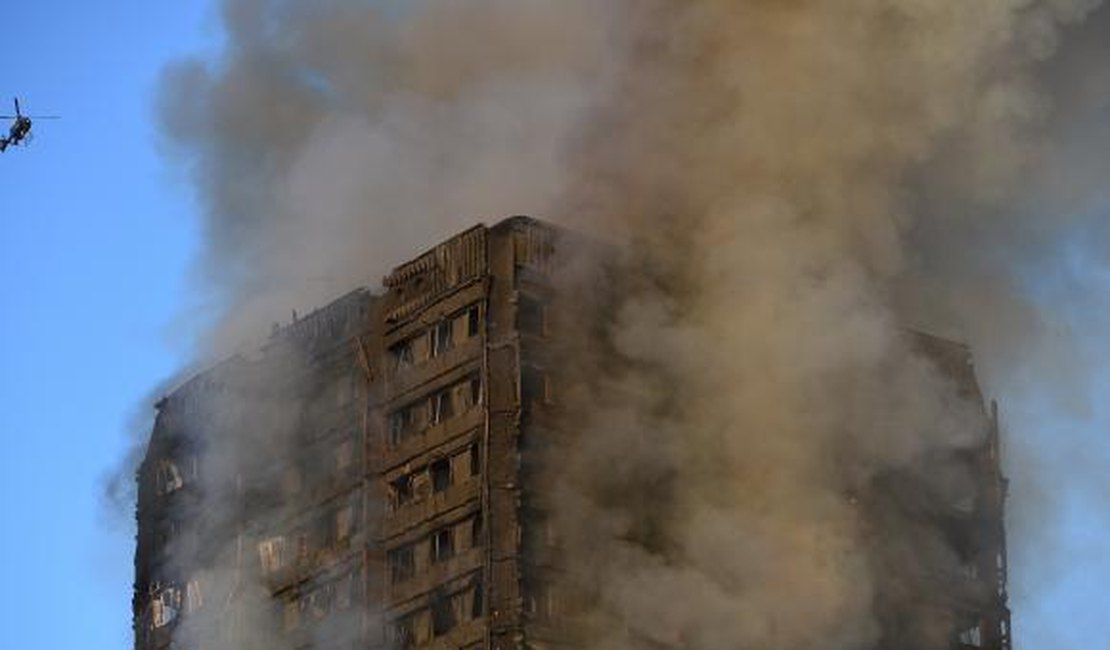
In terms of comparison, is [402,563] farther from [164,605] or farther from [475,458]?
[164,605]

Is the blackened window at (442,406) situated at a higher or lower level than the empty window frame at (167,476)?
lower

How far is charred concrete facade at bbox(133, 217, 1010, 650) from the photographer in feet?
419

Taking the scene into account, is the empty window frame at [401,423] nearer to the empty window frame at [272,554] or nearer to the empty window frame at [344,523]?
the empty window frame at [344,523]

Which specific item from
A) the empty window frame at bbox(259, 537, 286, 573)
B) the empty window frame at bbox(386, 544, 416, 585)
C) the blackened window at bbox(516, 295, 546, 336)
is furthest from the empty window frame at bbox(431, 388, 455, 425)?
the empty window frame at bbox(259, 537, 286, 573)

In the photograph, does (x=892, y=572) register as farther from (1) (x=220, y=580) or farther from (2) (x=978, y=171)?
(1) (x=220, y=580)

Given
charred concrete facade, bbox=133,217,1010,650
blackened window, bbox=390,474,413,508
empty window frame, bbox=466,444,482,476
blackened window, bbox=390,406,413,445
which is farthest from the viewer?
blackened window, bbox=390,406,413,445

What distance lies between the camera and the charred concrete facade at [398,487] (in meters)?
128

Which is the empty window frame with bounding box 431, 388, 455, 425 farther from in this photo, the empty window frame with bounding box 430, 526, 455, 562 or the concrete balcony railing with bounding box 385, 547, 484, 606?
the concrete balcony railing with bounding box 385, 547, 484, 606

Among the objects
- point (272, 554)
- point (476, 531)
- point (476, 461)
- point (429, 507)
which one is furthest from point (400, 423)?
point (272, 554)

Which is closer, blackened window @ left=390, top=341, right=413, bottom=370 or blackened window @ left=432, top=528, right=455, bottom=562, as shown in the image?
blackened window @ left=432, top=528, right=455, bottom=562

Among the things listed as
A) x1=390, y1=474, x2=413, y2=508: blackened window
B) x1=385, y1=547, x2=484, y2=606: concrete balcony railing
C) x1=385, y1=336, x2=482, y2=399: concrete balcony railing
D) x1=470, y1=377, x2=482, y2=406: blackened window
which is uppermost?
x1=385, y1=336, x2=482, y2=399: concrete balcony railing

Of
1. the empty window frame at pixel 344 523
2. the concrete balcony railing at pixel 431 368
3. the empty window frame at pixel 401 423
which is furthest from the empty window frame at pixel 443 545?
the concrete balcony railing at pixel 431 368

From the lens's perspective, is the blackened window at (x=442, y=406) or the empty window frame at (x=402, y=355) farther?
the empty window frame at (x=402, y=355)

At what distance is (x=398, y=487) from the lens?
133 m
